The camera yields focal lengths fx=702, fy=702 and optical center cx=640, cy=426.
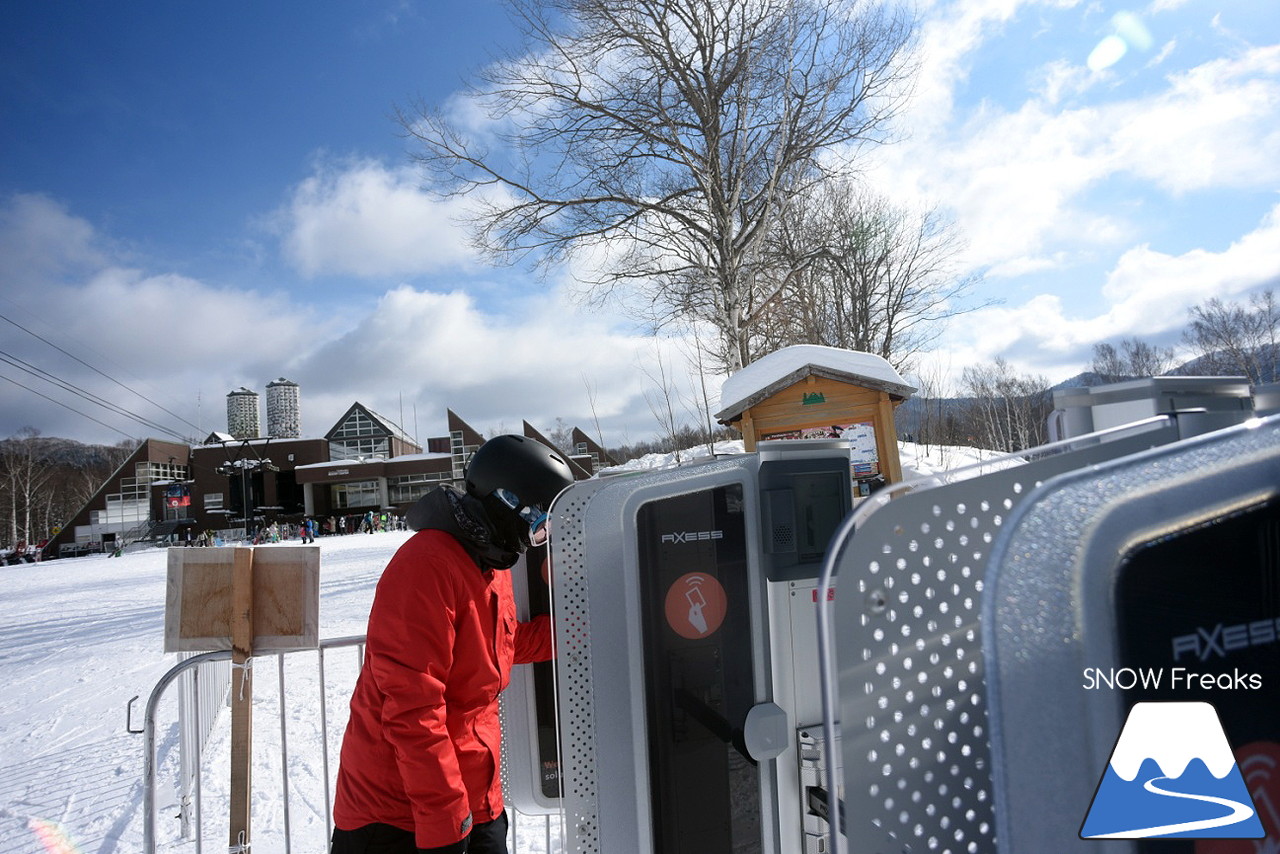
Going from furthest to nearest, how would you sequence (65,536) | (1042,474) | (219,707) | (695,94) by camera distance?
(65,536)
(695,94)
(219,707)
(1042,474)

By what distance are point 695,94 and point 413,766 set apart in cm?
1117

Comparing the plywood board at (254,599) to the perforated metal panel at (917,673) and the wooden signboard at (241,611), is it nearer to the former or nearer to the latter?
the wooden signboard at (241,611)

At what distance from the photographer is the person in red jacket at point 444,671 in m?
2.02

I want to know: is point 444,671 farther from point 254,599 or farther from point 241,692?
point 241,692

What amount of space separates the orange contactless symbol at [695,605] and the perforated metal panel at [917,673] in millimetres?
1365

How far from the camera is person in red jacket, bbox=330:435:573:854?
202 centimetres

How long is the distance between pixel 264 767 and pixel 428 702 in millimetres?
3889

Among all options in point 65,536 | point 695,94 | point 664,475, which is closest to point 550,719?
point 664,475

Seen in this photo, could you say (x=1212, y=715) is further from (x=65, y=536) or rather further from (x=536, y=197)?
(x=65, y=536)

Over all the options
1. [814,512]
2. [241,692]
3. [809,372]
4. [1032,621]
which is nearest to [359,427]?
[809,372]

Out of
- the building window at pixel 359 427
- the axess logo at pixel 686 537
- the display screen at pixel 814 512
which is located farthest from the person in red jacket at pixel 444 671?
the building window at pixel 359 427

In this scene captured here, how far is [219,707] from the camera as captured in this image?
5930mm

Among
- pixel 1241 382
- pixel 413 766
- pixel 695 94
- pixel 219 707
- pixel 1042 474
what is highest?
pixel 695 94

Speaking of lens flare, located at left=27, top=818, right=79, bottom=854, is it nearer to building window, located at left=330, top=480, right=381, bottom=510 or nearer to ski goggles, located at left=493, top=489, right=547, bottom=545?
ski goggles, located at left=493, top=489, right=547, bottom=545
